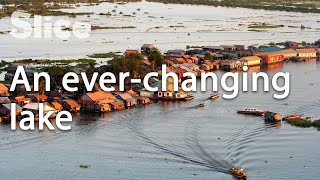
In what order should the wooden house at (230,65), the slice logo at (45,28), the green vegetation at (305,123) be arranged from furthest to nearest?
the slice logo at (45,28) < the wooden house at (230,65) < the green vegetation at (305,123)

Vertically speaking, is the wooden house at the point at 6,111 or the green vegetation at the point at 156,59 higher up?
the green vegetation at the point at 156,59


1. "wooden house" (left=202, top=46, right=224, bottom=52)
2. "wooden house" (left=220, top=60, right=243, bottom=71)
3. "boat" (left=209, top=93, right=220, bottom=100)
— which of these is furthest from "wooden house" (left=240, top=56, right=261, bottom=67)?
"boat" (left=209, top=93, right=220, bottom=100)

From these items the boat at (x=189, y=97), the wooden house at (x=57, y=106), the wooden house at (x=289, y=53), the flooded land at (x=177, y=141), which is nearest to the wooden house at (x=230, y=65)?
the flooded land at (x=177, y=141)

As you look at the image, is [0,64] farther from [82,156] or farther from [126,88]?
[82,156]

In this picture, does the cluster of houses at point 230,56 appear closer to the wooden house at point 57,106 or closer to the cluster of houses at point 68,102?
the cluster of houses at point 68,102

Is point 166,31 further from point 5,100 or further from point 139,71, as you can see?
point 5,100
